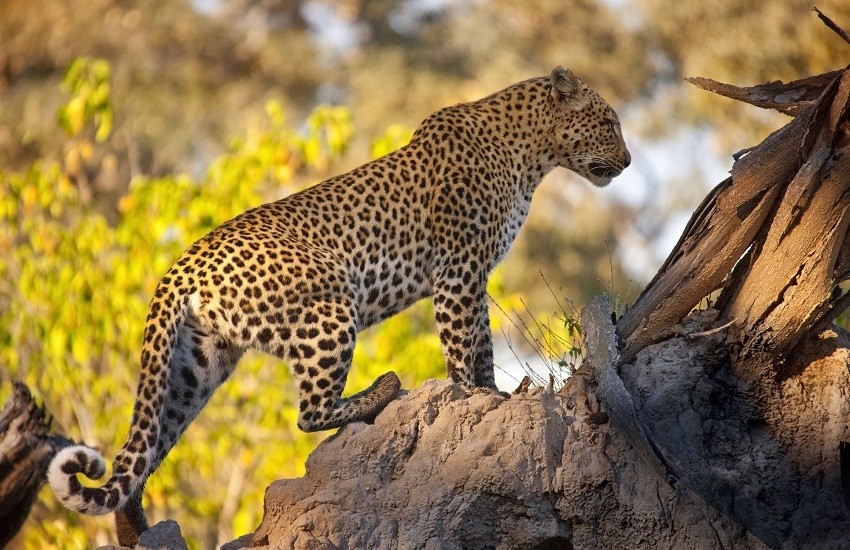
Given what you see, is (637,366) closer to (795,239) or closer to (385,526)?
(795,239)

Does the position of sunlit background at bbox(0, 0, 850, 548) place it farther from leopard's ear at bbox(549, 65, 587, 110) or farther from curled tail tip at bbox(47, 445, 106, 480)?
curled tail tip at bbox(47, 445, 106, 480)

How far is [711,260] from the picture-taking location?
7.72 meters

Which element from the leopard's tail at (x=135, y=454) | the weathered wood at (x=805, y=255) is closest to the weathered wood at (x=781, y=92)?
the weathered wood at (x=805, y=255)

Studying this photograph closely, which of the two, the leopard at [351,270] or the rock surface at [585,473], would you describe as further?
the leopard at [351,270]

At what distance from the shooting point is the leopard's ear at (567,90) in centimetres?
1016

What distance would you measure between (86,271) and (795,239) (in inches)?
332

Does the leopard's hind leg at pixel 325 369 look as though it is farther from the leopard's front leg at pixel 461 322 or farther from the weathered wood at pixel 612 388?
the weathered wood at pixel 612 388

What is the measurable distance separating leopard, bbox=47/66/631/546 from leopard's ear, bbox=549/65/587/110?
0.03ft

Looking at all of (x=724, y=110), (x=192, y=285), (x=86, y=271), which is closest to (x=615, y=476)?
(x=192, y=285)

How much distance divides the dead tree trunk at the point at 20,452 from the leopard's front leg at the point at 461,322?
8.87ft

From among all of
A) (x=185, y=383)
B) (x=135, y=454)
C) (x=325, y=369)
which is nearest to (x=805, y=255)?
(x=325, y=369)

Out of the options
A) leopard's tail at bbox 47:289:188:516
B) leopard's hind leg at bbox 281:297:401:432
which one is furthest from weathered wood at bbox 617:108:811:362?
leopard's tail at bbox 47:289:188:516

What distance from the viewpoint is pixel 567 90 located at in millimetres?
10164

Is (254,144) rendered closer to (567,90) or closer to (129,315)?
(129,315)
